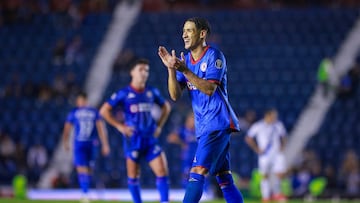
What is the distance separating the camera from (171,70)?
880 cm

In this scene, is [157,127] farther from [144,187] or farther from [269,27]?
[269,27]

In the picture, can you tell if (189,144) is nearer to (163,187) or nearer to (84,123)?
(84,123)

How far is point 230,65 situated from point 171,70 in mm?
21255

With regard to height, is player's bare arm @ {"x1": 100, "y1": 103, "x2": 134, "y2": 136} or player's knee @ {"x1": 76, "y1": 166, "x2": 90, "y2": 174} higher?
player's bare arm @ {"x1": 100, "y1": 103, "x2": 134, "y2": 136}

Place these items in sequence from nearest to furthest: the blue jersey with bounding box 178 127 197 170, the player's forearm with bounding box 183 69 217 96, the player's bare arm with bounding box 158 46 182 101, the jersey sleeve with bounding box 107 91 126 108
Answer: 1. the player's bare arm with bounding box 158 46 182 101
2. the player's forearm with bounding box 183 69 217 96
3. the jersey sleeve with bounding box 107 91 126 108
4. the blue jersey with bounding box 178 127 197 170

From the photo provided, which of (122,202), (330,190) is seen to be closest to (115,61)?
(330,190)

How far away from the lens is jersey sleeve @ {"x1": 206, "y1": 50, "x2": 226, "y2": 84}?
900cm

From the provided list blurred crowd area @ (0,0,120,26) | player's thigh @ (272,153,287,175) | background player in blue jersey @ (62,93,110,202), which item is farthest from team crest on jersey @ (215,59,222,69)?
blurred crowd area @ (0,0,120,26)

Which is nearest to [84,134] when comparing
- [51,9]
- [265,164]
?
[265,164]

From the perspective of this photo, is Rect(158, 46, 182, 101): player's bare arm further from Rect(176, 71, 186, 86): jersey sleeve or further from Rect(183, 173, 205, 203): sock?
Rect(183, 173, 205, 203): sock

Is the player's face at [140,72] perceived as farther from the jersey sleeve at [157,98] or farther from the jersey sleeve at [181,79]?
the jersey sleeve at [181,79]

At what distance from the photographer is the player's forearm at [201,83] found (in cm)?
871

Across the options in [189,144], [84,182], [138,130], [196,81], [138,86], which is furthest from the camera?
[189,144]

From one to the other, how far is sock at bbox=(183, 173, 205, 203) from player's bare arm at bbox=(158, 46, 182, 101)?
95 cm
